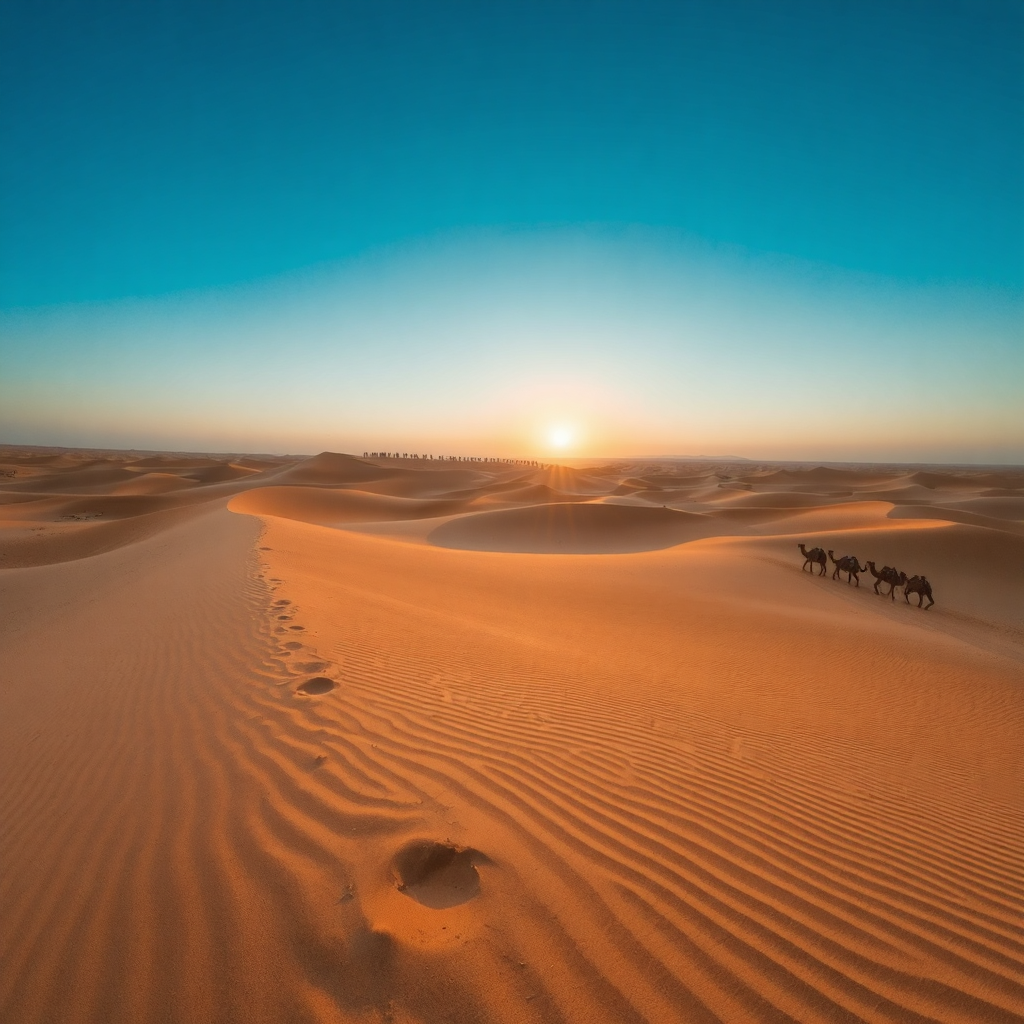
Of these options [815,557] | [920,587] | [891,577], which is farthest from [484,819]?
[815,557]

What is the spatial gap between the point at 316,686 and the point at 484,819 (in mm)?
2667

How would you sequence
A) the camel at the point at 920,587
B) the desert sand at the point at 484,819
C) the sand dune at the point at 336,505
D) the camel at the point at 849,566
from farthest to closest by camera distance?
the sand dune at the point at 336,505 < the camel at the point at 849,566 < the camel at the point at 920,587 < the desert sand at the point at 484,819

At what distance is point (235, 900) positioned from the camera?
2.50 m

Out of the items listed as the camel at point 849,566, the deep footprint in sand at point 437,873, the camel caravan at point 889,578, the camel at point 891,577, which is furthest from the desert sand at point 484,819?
the camel at point 849,566

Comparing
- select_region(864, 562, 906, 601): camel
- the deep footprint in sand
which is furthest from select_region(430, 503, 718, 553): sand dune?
the deep footprint in sand

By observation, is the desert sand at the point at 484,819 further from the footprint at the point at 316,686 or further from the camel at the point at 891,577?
the camel at the point at 891,577

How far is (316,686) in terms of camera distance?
16.8 feet

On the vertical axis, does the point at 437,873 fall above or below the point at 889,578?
above

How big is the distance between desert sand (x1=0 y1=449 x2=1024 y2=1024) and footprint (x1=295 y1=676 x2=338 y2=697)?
3 centimetres

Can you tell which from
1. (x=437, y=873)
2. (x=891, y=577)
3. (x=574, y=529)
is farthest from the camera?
(x=574, y=529)

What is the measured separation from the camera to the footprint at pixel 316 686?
16.4 ft

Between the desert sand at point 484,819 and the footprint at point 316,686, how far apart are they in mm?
29

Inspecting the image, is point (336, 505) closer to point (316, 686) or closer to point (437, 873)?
point (316, 686)

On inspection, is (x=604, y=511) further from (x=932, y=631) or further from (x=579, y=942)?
(x=579, y=942)
